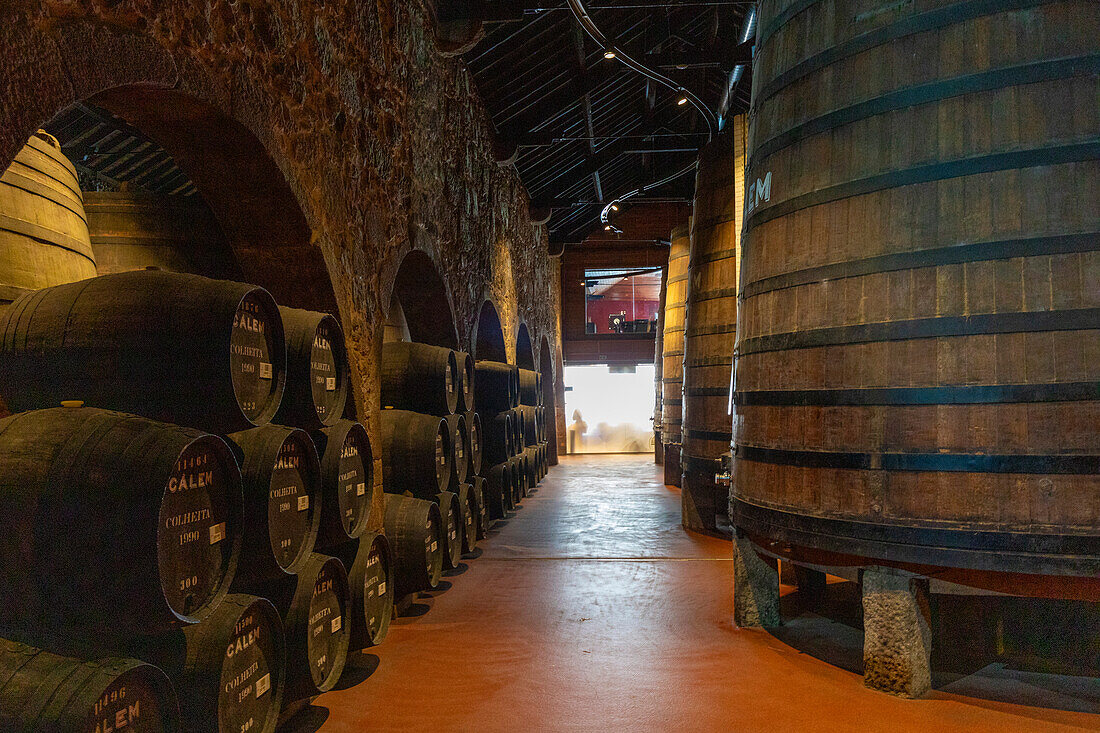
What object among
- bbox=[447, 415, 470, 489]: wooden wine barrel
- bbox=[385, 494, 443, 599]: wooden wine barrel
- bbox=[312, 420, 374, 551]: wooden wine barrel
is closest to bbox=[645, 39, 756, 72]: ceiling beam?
bbox=[447, 415, 470, 489]: wooden wine barrel

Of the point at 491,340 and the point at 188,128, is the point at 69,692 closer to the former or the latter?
the point at 188,128

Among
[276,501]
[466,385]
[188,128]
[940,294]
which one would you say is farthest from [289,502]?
[466,385]

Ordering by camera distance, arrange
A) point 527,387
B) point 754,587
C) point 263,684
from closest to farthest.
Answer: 1. point 263,684
2. point 754,587
3. point 527,387

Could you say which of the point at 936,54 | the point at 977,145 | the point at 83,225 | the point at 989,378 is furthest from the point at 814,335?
the point at 83,225

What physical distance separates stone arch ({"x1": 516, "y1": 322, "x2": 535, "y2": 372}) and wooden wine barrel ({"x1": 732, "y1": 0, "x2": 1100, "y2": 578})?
876 centimetres

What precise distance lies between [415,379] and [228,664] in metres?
2.83

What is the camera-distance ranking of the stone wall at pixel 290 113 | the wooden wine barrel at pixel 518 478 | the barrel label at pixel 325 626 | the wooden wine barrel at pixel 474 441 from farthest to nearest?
the wooden wine barrel at pixel 518 478 < the wooden wine barrel at pixel 474 441 < the barrel label at pixel 325 626 < the stone wall at pixel 290 113

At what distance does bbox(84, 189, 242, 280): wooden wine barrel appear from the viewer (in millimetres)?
4660

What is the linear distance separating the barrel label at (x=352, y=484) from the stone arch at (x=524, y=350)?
833 centimetres

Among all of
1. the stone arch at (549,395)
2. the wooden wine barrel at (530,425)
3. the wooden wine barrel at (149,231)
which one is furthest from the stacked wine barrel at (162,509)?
the stone arch at (549,395)

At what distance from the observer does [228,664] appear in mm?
2275

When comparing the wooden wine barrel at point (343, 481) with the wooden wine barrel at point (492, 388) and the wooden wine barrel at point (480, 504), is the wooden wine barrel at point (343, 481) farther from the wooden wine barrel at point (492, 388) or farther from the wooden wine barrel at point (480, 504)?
the wooden wine barrel at point (492, 388)

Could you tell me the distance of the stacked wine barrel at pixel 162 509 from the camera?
1.80 meters

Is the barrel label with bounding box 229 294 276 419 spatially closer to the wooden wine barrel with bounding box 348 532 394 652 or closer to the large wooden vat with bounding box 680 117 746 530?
the wooden wine barrel with bounding box 348 532 394 652
